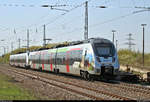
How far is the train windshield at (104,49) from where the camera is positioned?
25.1m

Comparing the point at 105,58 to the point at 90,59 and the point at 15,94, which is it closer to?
the point at 90,59

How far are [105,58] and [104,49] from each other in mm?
874

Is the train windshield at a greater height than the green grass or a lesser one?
greater

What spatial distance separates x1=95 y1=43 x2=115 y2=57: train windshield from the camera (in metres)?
25.1

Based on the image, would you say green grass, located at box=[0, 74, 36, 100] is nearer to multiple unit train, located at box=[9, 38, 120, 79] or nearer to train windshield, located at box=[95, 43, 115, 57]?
multiple unit train, located at box=[9, 38, 120, 79]

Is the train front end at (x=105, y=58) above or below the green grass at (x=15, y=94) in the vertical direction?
above

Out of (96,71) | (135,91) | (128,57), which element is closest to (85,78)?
(96,71)

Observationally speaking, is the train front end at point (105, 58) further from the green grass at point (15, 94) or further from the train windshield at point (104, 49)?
the green grass at point (15, 94)

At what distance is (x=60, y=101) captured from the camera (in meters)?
13.8

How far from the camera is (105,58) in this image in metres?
24.9

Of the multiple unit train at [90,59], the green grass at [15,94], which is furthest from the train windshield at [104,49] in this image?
the green grass at [15,94]

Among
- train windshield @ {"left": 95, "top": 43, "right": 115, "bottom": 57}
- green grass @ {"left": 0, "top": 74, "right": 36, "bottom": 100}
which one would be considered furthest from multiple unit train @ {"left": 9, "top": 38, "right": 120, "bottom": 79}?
green grass @ {"left": 0, "top": 74, "right": 36, "bottom": 100}

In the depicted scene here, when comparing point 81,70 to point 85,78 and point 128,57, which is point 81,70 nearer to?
point 85,78

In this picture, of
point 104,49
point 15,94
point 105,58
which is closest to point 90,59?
point 105,58
